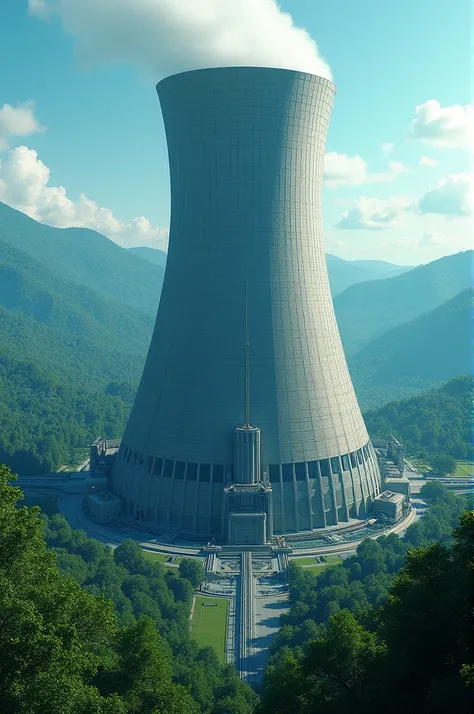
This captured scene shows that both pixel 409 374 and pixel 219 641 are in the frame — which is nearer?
pixel 219 641

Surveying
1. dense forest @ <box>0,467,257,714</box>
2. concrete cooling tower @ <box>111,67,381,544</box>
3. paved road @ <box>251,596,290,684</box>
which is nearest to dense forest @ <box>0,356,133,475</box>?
concrete cooling tower @ <box>111,67,381,544</box>

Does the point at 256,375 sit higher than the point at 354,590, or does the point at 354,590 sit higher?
the point at 256,375

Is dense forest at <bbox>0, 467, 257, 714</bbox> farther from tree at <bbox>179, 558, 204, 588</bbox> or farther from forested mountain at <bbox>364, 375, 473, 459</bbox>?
forested mountain at <bbox>364, 375, 473, 459</bbox>

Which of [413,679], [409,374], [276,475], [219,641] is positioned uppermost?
[409,374]

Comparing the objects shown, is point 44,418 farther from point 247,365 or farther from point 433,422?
point 247,365

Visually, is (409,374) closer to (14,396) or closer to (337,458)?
(14,396)

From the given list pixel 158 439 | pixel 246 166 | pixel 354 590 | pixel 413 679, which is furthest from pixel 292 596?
pixel 246 166

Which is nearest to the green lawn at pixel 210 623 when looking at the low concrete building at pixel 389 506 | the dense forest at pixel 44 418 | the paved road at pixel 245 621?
the paved road at pixel 245 621
